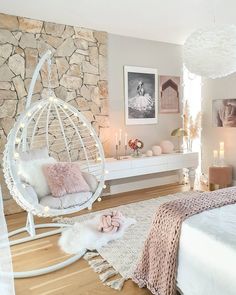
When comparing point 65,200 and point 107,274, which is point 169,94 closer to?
point 65,200

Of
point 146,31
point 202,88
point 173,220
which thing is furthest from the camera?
point 202,88

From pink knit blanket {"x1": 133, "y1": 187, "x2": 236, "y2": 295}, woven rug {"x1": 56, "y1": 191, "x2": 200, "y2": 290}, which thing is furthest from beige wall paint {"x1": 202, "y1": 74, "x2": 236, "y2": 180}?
pink knit blanket {"x1": 133, "y1": 187, "x2": 236, "y2": 295}

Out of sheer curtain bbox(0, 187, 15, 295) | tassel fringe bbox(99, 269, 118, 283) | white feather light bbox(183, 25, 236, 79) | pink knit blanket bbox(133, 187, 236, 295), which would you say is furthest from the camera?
white feather light bbox(183, 25, 236, 79)

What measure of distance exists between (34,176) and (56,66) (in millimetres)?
1824

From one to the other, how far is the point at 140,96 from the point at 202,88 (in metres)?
1.37

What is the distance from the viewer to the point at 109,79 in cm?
435

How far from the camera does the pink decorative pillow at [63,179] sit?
270 cm

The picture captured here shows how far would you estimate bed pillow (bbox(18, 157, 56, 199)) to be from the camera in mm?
2703

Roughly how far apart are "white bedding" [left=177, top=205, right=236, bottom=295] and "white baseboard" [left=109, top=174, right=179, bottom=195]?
2.67 meters

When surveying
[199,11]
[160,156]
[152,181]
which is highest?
[199,11]

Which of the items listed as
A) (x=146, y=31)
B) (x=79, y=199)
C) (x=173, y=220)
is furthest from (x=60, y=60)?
(x=173, y=220)

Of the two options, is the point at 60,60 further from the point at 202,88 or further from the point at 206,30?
the point at 202,88

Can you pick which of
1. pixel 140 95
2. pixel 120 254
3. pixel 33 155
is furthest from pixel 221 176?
pixel 33 155

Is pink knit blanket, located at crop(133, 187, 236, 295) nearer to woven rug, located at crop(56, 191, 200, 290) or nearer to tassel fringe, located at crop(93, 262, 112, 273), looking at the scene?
woven rug, located at crop(56, 191, 200, 290)
